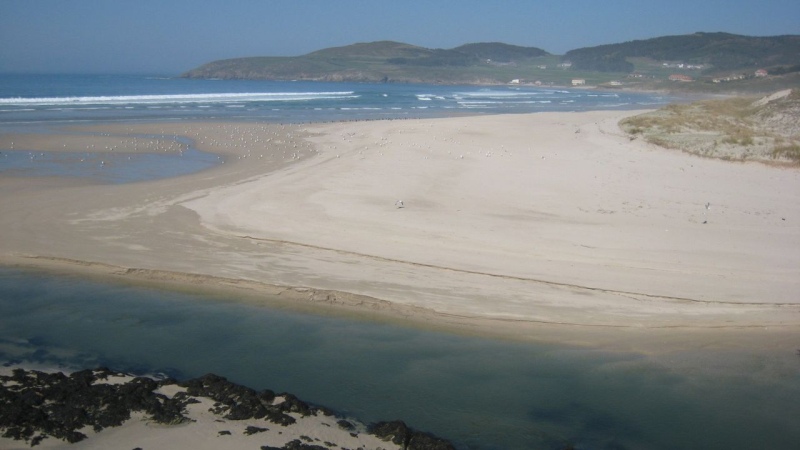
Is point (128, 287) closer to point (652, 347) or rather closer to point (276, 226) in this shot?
point (276, 226)

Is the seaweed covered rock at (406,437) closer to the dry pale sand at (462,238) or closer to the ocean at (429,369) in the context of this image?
the ocean at (429,369)

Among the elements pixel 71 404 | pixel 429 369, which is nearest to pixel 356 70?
pixel 429 369

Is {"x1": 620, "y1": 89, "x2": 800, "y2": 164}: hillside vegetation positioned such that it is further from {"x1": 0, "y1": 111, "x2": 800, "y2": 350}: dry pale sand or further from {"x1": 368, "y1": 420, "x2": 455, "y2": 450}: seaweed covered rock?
{"x1": 368, "y1": 420, "x2": 455, "y2": 450}: seaweed covered rock

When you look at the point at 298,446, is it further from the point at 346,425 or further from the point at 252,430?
the point at 346,425

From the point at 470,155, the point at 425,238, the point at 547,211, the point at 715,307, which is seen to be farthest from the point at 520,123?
the point at 715,307

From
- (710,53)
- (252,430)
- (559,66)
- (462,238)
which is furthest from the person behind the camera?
(559,66)

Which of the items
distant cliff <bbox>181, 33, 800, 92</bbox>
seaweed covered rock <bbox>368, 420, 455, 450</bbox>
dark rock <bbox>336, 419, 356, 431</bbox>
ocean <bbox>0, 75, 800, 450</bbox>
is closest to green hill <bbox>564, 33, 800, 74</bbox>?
distant cliff <bbox>181, 33, 800, 92</bbox>
